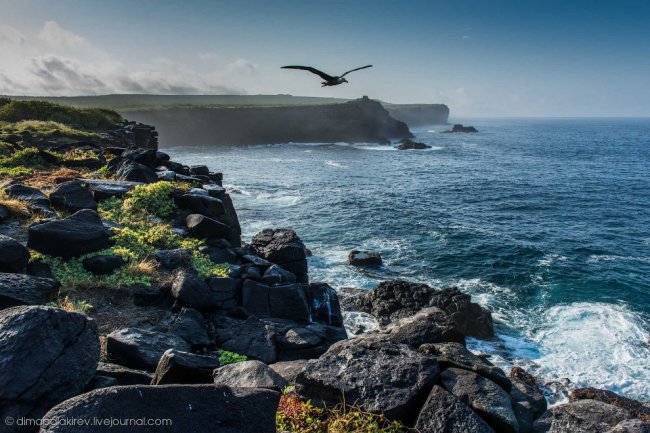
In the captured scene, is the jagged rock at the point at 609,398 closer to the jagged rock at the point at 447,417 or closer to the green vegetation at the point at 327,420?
the jagged rock at the point at 447,417

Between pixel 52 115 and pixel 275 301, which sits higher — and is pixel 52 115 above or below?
above

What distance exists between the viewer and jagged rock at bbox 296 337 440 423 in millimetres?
7023

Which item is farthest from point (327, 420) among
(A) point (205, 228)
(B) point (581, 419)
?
(A) point (205, 228)

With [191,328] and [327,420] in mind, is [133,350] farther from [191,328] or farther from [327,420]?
[327,420]

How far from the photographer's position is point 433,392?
7.18 meters

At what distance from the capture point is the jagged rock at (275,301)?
42.0ft

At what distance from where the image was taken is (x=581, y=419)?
366 inches

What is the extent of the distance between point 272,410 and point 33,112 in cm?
5289

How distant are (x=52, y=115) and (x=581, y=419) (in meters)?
54.0

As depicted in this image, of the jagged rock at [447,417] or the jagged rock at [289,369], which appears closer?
the jagged rock at [447,417]

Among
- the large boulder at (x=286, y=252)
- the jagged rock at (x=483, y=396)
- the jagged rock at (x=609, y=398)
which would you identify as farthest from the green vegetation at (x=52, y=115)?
the jagged rock at (x=609, y=398)

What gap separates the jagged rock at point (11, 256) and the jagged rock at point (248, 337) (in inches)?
194

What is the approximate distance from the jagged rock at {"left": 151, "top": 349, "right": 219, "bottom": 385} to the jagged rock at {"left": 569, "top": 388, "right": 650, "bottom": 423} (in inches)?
616

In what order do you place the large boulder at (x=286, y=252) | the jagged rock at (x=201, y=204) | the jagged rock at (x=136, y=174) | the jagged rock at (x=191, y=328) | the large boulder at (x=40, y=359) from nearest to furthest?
the large boulder at (x=40, y=359) < the jagged rock at (x=191, y=328) < the large boulder at (x=286, y=252) < the jagged rock at (x=201, y=204) < the jagged rock at (x=136, y=174)
